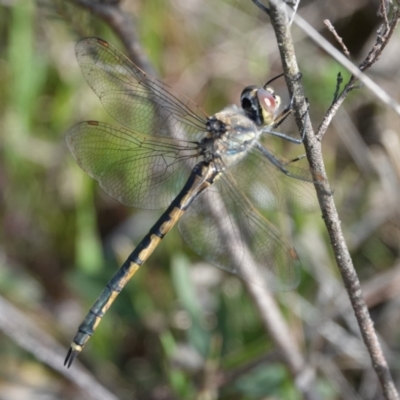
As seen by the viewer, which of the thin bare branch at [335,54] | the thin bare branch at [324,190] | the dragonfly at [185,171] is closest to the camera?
the thin bare branch at [324,190]

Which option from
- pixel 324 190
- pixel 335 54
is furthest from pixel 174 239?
pixel 324 190

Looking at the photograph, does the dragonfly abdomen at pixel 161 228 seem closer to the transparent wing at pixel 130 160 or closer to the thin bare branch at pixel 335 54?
the transparent wing at pixel 130 160

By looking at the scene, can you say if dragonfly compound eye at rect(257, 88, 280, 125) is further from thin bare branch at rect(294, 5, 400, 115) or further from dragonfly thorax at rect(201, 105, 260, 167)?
thin bare branch at rect(294, 5, 400, 115)

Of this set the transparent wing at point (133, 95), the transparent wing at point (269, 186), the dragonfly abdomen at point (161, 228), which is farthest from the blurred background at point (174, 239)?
the transparent wing at point (269, 186)

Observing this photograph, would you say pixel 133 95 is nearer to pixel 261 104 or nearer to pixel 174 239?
pixel 261 104

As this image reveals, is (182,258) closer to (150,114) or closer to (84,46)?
(150,114)

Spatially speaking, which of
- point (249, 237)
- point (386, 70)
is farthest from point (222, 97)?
point (249, 237)
